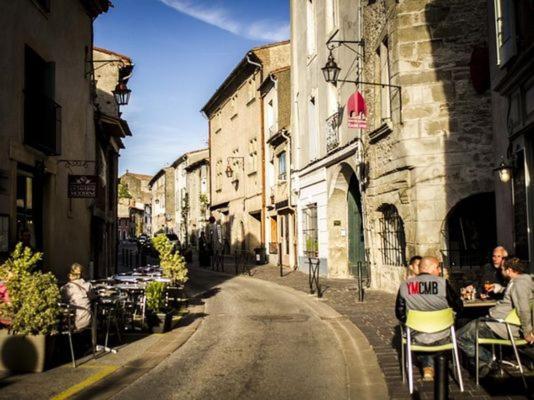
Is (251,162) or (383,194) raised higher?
(251,162)

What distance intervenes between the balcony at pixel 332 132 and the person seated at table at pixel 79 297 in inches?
516

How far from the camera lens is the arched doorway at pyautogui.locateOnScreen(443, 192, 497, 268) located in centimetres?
1366

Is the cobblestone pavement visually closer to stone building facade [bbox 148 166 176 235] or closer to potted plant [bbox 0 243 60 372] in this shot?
potted plant [bbox 0 243 60 372]

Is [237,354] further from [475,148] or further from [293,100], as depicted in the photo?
[293,100]

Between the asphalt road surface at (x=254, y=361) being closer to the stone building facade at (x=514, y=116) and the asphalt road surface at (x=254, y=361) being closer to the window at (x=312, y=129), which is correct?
the stone building facade at (x=514, y=116)

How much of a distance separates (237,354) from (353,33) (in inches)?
490

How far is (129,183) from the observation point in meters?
110

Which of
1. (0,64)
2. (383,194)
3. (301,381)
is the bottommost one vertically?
(301,381)

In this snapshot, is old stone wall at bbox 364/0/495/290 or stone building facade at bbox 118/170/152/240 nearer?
old stone wall at bbox 364/0/495/290

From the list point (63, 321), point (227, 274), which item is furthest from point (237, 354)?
point (227, 274)

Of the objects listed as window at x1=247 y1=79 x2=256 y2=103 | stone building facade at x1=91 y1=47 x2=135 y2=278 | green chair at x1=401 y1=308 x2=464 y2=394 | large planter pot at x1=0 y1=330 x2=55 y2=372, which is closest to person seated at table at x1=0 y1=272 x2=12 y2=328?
large planter pot at x1=0 y1=330 x2=55 y2=372

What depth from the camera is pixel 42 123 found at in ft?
42.1

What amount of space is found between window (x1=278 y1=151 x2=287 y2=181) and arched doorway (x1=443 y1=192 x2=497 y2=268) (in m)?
14.3

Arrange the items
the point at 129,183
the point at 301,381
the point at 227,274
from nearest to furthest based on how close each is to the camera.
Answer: the point at 301,381, the point at 227,274, the point at 129,183
